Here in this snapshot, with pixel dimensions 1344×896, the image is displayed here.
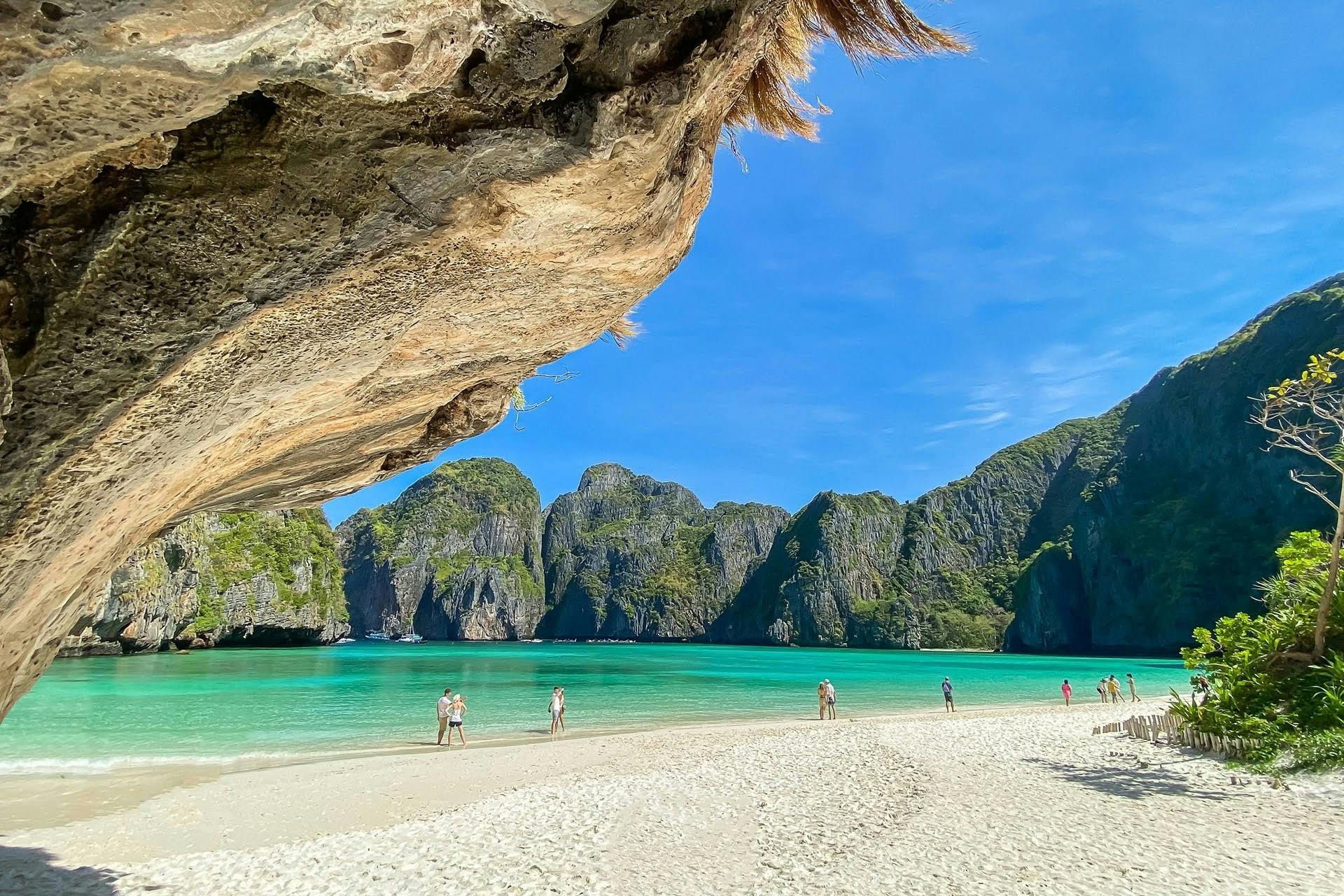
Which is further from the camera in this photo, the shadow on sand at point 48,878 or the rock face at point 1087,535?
the rock face at point 1087,535

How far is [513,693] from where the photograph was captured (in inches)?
1304

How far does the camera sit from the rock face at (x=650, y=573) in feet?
551

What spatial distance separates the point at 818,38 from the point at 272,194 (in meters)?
2.42

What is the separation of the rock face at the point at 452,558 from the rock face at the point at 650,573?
293 inches

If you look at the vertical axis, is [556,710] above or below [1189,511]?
below

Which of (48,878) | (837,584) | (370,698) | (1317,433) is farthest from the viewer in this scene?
(837,584)

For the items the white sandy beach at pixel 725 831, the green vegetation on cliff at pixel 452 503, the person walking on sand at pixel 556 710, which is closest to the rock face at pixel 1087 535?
the white sandy beach at pixel 725 831

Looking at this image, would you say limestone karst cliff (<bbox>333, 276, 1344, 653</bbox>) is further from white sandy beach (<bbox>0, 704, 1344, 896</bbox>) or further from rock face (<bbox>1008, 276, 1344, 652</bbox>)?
white sandy beach (<bbox>0, 704, 1344, 896</bbox>)

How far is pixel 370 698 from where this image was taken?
30.0 metres

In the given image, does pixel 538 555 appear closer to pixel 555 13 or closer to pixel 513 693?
pixel 513 693

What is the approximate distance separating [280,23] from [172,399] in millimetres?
1423

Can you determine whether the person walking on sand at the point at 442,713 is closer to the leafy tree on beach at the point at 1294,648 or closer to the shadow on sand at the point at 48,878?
the shadow on sand at the point at 48,878

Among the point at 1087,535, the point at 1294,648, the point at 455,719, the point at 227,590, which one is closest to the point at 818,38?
the point at 1294,648

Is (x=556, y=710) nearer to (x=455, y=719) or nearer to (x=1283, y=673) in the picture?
(x=455, y=719)
